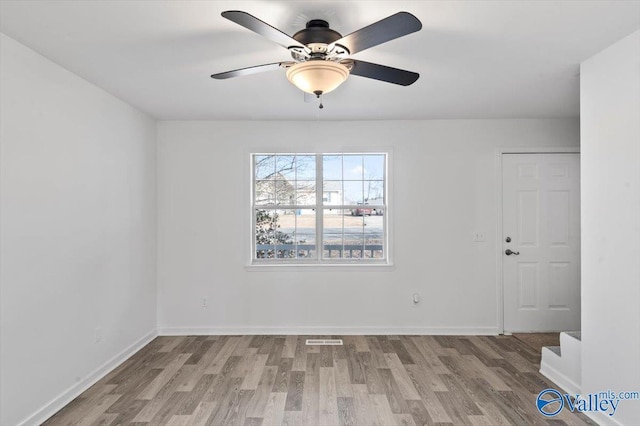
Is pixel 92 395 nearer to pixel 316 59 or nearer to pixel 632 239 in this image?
Result: pixel 316 59

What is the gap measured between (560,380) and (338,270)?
7.62 feet

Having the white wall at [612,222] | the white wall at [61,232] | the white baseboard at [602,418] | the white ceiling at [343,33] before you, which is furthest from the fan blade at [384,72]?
the white baseboard at [602,418]

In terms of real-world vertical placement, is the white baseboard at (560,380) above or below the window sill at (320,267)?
below

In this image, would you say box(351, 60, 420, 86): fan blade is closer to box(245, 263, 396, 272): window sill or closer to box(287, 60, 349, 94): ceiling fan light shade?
box(287, 60, 349, 94): ceiling fan light shade

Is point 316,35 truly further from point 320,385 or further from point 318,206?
point 318,206

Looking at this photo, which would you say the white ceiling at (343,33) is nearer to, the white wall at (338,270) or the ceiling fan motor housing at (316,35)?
the ceiling fan motor housing at (316,35)

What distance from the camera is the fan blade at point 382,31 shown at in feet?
5.21

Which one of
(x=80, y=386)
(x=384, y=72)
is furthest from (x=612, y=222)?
(x=80, y=386)

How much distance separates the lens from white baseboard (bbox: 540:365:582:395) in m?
2.92

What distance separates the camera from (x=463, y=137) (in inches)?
173

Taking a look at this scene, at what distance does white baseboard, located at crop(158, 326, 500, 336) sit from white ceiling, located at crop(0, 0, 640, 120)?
2.50 meters

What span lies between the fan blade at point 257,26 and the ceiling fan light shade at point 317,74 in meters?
0.11

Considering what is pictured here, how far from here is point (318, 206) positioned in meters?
4.55

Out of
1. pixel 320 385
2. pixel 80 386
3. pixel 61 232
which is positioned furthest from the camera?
pixel 320 385
